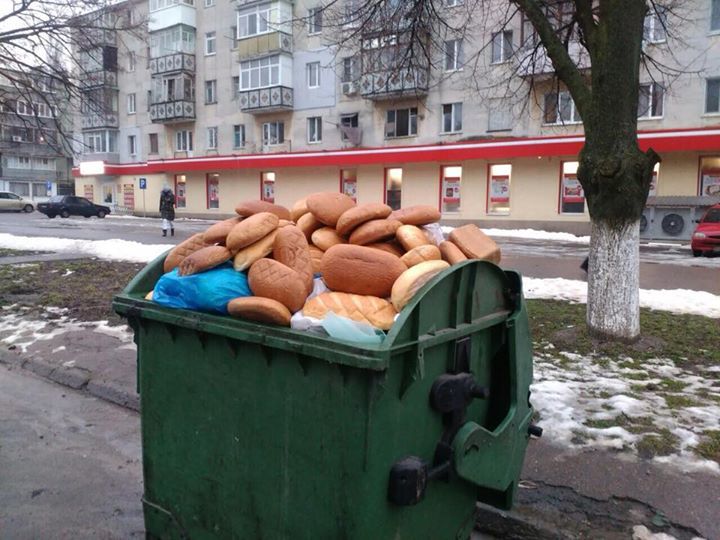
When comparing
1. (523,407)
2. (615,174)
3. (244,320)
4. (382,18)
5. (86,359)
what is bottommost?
(86,359)

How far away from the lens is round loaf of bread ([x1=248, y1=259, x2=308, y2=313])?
2.32 meters

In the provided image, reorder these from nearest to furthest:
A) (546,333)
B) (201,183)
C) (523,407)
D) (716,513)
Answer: (523,407)
(716,513)
(546,333)
(201,183)

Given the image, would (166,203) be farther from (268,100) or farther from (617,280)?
(617,280)

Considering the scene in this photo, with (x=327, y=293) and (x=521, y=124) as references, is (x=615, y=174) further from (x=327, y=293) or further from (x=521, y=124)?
(x=521, y=124)

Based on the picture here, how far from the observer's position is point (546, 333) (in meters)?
6.60

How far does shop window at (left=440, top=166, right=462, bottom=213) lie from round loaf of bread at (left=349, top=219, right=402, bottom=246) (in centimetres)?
2660

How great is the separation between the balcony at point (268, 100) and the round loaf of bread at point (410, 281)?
3222 cm

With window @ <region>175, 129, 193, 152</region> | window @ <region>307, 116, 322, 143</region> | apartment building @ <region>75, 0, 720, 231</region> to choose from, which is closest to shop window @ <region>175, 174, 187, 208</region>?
apartment building @ <region>75, 0, 720, 231</region>

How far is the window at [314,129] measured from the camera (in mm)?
32844

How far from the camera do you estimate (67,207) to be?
121 ft

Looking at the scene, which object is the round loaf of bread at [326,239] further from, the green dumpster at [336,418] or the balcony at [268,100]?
the balcony at [268,100]

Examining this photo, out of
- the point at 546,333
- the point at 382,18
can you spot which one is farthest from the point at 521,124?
the point at 546,333

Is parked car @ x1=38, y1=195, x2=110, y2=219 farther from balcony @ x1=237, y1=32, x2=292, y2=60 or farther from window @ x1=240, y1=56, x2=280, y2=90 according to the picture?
balcony @ x1=237, y1=32, x2=292, y2=60

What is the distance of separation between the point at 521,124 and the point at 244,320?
2615 centimetres
